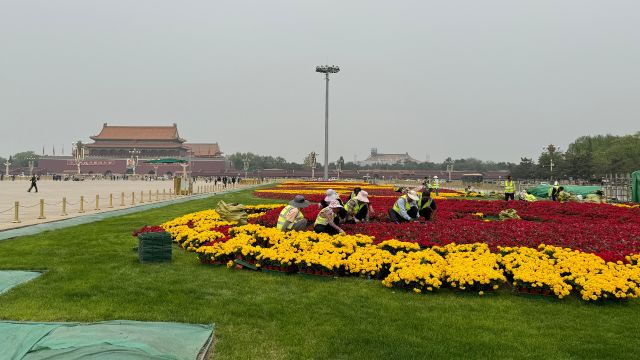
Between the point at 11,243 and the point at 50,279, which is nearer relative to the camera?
the point at 50,279

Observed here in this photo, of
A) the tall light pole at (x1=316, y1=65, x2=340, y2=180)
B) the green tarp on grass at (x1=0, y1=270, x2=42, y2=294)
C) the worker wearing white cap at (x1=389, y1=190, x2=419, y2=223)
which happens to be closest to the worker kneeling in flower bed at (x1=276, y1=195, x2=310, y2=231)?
the worker wearing white cap at (x1=389, y1=190, x2=419, y2=223)

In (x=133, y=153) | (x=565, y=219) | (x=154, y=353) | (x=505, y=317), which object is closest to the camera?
(x=154, y=353)

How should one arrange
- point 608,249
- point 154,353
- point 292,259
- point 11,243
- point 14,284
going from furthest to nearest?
point 11,243 → point 608,249 → point 292,259 → point 14,284 → point 154,353

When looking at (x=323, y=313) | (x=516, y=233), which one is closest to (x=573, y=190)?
(x=516, y=233)

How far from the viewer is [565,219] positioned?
47.4 feet

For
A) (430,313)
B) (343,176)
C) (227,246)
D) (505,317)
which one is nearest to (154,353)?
(430,313)

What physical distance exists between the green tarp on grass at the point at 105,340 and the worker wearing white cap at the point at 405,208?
753cm

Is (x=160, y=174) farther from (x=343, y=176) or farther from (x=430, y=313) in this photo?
(x=430, y=313)

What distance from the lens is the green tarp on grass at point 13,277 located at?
289 inches

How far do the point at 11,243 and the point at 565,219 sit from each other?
14.4 m

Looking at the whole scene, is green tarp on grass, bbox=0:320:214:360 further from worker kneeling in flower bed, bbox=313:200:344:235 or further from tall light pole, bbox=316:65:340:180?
tall light pole, bbox=316:65:340:180

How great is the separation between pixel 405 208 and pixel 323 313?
22.0ft

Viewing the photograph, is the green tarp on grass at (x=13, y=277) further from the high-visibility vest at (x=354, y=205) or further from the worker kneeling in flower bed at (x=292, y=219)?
the high-visibility vest at (x=354, y=205)

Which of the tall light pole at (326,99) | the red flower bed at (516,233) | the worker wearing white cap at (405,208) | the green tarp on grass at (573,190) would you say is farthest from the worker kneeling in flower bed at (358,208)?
the tall light pole at (326,99)
